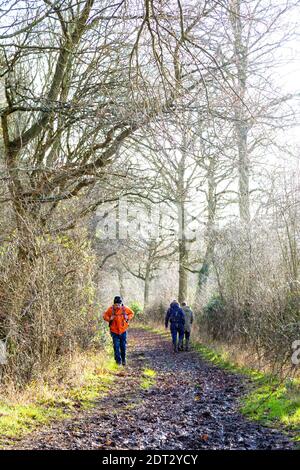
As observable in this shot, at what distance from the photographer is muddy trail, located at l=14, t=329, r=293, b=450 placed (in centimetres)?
605

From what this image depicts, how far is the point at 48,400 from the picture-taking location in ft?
27.3

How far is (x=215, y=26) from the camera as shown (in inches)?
248

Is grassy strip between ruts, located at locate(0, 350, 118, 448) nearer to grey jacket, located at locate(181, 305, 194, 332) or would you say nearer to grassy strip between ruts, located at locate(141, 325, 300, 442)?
grassy strip between ruts, located at locate(141, 325, 300, 442)

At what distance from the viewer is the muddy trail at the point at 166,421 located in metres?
6.05

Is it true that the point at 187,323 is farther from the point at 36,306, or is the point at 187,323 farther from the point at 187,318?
the point at 36,306

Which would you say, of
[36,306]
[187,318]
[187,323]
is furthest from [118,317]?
[187,318]

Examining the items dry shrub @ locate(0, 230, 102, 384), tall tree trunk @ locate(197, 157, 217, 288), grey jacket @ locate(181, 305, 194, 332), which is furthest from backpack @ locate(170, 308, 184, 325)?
dry shrub @ locate(0, 230, 102, 384)

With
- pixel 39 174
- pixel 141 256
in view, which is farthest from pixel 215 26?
pixel 141 256

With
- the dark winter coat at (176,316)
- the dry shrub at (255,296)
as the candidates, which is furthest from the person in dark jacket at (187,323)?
the dry shrub at (255,296)

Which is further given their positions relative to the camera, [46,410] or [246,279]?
[246,279]

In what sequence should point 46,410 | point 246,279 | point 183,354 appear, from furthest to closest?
point 183,354
point 246,279
point 46,410

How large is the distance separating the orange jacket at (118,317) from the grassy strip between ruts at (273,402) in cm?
352
